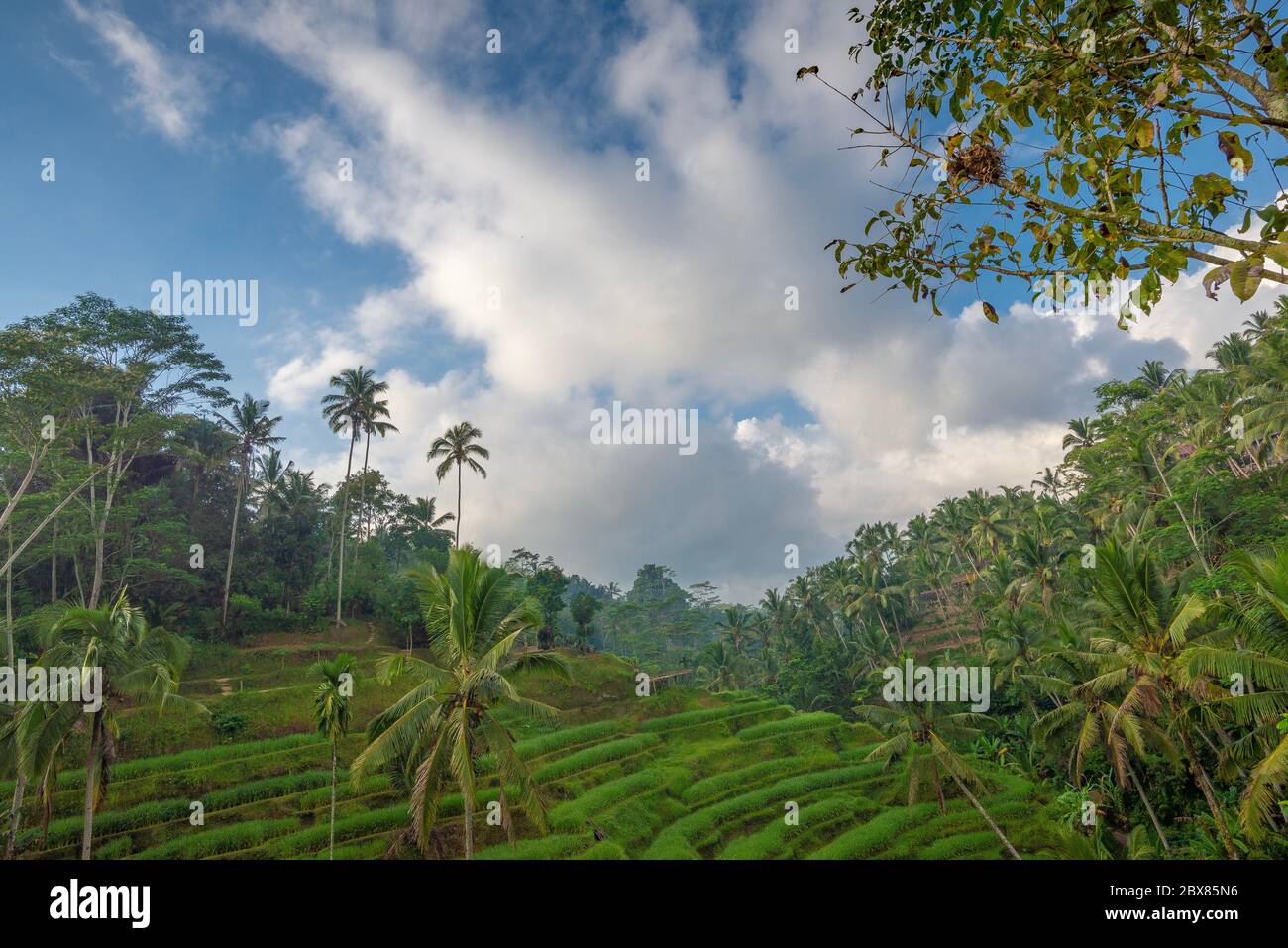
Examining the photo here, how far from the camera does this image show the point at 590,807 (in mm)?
20953

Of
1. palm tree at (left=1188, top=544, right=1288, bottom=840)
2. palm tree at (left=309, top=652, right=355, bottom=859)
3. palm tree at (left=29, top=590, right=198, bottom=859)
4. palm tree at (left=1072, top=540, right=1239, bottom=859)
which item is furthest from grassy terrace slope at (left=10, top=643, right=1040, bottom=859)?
palm tree at (left=1188, top=544, right=1288, bottom=840)

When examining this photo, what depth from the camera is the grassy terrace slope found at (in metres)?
17.8

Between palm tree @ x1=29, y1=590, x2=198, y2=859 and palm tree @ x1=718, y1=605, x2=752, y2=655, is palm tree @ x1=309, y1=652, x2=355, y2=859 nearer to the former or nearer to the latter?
palm tree @ x1=29, y1=590, x2=198, y2=859

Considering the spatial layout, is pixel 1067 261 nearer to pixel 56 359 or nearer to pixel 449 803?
pixel 449 803

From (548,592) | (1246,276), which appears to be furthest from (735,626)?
(1246,276)

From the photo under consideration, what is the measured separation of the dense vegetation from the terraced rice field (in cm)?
13

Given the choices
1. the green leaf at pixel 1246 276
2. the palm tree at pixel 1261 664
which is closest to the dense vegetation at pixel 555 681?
the palm tree at pixel 1261 664

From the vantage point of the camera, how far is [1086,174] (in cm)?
285

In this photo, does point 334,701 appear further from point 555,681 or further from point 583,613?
point 583,613

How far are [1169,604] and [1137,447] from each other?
15.8 meters

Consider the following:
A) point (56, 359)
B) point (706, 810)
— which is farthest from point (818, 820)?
point (56, 359)

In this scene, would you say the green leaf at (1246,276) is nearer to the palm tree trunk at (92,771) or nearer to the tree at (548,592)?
the palm tree trunk at (92,771)

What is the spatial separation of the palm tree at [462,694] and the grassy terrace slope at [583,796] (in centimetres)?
329

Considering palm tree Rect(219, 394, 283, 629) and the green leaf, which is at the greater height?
palm tree Rect(219, 394, 283, 629)
